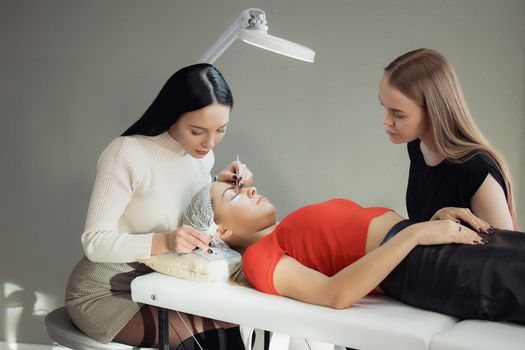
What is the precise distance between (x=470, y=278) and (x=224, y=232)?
725mm

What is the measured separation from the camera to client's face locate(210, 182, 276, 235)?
1859 millimetres

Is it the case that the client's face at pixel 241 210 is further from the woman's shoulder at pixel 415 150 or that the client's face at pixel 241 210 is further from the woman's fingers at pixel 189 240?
the woman's shoulder at pixel 415 150

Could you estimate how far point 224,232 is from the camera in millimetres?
1882

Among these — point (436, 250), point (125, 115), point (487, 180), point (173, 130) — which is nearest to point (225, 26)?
point (125, 115)

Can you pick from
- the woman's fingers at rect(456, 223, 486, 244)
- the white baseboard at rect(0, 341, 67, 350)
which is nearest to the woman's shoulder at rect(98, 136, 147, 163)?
the woman's fingers at rect(456, 223, 486, 244)

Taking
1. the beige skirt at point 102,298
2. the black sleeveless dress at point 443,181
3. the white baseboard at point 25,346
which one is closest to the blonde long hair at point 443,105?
the black sleeveless dress at point 443,181

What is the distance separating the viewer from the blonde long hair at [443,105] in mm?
1711

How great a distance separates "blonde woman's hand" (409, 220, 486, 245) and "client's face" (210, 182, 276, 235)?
0.52m

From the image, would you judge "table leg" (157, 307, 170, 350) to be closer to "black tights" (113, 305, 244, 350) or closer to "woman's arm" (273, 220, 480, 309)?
"black tights" (113, 305, 244, 350)

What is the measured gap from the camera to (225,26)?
8.69 feet

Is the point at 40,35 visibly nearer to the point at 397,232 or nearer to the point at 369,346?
the point at 397,232

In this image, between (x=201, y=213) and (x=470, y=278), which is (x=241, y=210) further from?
(x=470, y=278)

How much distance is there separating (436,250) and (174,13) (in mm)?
1643

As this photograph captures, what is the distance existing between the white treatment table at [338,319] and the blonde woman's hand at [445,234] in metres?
0.16
